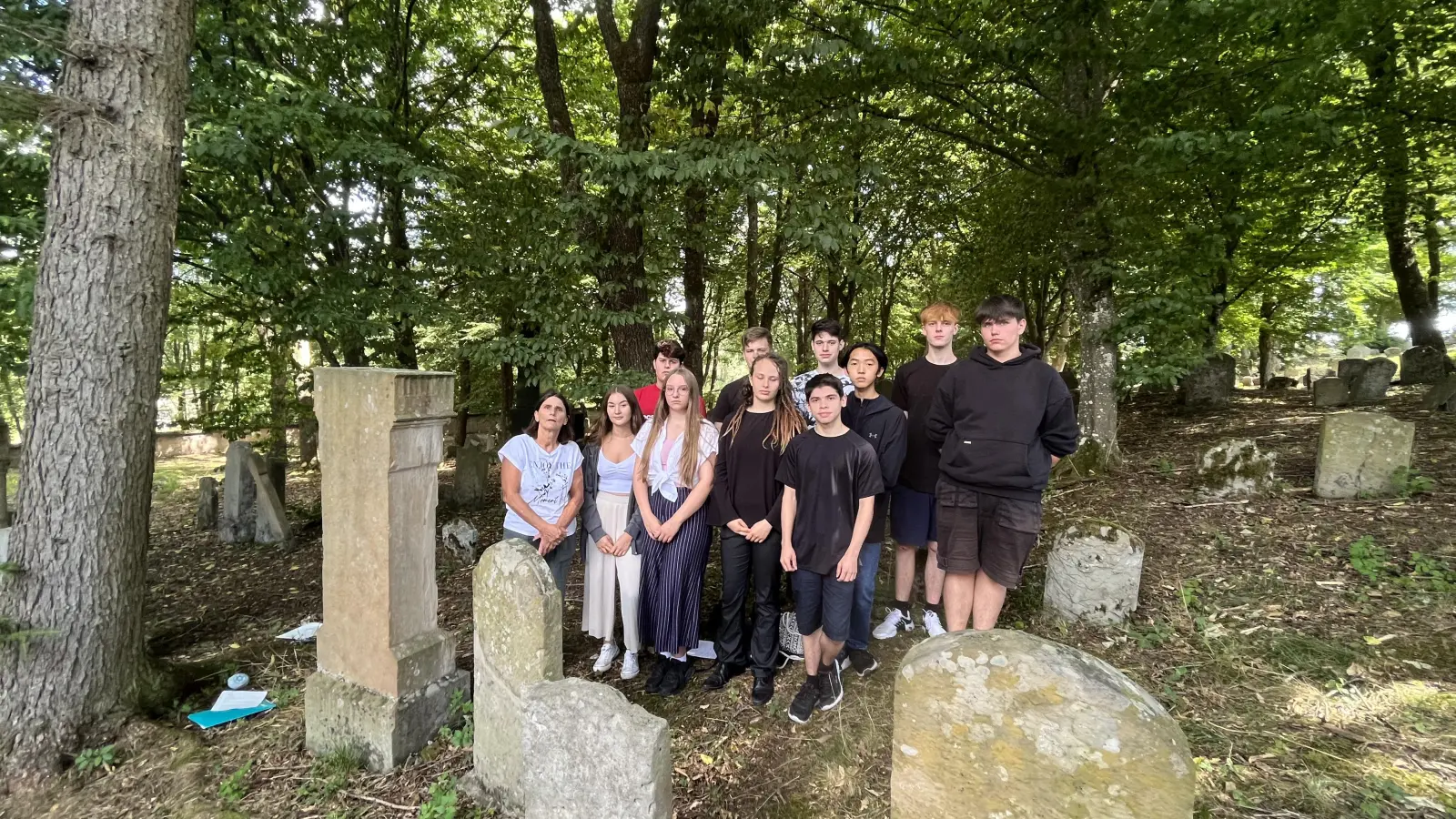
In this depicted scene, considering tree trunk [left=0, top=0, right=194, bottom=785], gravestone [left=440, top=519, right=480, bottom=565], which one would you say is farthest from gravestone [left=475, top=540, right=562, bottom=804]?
Answer: gravestone [left=440, top=519, right=480, bottom=565]

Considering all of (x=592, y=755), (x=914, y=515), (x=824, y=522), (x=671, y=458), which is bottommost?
(x=592, y=755)

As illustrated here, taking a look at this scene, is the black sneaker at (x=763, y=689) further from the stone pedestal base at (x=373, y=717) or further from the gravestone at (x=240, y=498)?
the gravestone at (x=240, y=498)

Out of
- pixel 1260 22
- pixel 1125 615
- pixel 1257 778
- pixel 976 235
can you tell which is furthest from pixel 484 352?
pixel 976 235

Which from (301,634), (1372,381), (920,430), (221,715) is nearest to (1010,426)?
(920,430)

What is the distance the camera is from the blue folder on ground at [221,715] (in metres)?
3.43

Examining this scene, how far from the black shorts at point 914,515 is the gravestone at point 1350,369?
9.56 m

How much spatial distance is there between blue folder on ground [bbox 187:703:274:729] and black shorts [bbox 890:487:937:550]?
379 centimetres

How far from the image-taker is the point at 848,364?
11.9ft

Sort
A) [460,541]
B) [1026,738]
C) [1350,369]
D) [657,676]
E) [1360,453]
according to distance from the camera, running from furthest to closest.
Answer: [1350,369], [460,541], [1360,453], [657,676], [1026,738]

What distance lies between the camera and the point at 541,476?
3.72m

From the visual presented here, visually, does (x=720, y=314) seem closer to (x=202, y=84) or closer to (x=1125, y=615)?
(x=202, y=84)

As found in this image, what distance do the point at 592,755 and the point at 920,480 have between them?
7.54 feet

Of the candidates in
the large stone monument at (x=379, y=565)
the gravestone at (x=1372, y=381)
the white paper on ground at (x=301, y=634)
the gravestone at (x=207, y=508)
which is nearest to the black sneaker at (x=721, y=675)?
the large stone monument at (x=379, y=565)

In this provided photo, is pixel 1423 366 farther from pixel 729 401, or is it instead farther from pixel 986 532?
pixel 729 401
